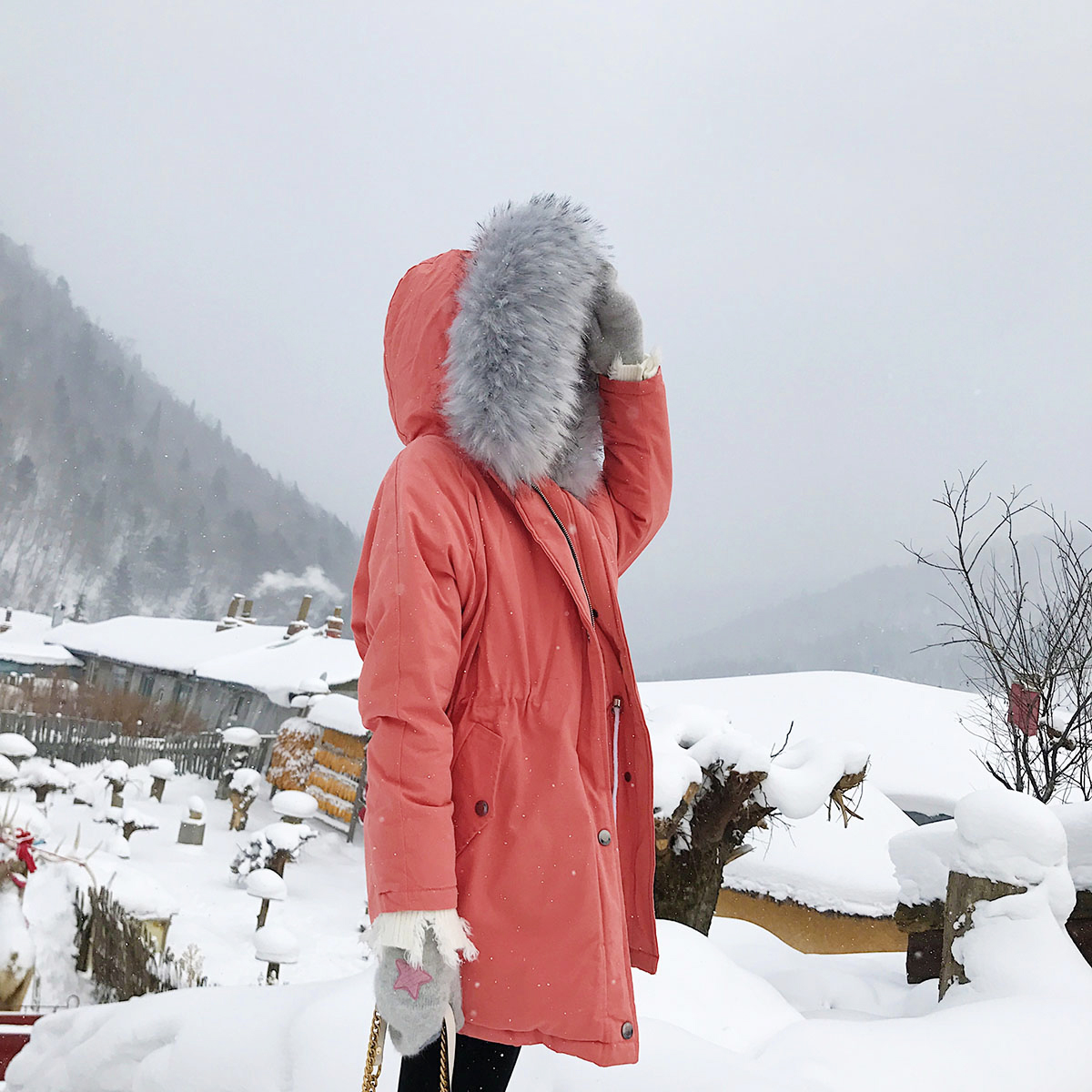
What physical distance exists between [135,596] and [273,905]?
70.9 meters

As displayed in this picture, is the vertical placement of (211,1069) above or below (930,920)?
below

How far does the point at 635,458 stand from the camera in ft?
6.17

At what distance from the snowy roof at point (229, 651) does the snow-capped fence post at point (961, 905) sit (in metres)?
15.4

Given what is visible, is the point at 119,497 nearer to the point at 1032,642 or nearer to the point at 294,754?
the point at 294,754

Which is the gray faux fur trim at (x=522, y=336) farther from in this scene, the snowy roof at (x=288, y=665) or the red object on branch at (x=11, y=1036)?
the snowy roof at (x=288, y=665)

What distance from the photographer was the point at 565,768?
142 cm

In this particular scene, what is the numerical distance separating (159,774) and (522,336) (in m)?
15.7

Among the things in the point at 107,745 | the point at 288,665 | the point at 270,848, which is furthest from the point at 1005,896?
the point at 288,665

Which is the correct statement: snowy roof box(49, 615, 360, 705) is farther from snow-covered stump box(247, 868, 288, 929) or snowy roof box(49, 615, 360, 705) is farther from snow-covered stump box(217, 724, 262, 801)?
snow-covered stump box(247, 868, 288, 929)

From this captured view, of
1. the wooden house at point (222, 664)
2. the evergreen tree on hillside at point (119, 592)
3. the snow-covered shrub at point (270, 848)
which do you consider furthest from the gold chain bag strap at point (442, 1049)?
the evergreen tree on hillside at point (119, 592)

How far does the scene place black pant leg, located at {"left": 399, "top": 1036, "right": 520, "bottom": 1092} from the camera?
1402 mm

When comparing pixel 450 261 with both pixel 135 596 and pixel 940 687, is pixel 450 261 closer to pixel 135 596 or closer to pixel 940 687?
pixel 940 687

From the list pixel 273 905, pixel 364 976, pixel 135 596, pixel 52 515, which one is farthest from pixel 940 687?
pixel 52 515

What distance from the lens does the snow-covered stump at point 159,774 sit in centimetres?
1477
